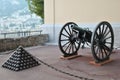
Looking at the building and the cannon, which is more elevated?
the building

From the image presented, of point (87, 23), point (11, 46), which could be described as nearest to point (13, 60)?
point (11, 46)

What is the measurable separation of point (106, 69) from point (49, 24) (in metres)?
5.81

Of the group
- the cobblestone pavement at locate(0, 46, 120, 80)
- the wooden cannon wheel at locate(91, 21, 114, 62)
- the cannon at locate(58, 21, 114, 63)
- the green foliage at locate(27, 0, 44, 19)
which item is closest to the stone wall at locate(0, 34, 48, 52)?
the cobblestone pavement at locate(0, 46, 120, 80)

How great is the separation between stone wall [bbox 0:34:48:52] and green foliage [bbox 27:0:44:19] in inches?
128

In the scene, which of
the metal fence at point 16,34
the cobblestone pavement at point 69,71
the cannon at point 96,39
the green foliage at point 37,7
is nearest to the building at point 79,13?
the metal fence at point 16,34

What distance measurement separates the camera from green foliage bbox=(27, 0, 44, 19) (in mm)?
13914

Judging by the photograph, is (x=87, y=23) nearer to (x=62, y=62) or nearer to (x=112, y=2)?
(x=112, y=2)

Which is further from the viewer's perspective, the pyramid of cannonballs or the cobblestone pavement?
the pyramid of cannonballs

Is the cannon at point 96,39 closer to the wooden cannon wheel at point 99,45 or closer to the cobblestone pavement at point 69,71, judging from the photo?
the wooden cannon wheel at point 99,45

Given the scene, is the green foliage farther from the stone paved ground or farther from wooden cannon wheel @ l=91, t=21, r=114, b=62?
wooden cannon wheel @ l=91, t=21, r=114, b=62

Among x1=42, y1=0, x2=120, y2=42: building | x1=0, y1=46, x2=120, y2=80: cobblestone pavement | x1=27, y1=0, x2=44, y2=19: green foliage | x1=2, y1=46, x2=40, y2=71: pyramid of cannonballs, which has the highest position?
x1=27, y1=0, x2=44, y2=19: green foliage

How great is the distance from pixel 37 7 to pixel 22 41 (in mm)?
4825

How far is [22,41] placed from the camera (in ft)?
32.0

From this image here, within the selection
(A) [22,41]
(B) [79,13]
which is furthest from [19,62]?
(B) [79,13]
